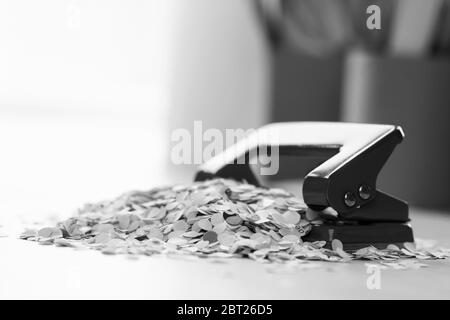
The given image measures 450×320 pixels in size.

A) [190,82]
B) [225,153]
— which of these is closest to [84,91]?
[190,82]

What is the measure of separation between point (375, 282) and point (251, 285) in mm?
129

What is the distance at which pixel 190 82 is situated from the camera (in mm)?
2799

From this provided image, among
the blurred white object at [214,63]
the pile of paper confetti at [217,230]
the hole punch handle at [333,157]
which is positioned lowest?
the pile of paper confetti at [217,230]

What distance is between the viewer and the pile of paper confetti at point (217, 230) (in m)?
0.91

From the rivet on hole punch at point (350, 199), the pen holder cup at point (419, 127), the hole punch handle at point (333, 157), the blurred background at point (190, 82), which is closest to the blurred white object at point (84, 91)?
the blurred background at point (190, 82)

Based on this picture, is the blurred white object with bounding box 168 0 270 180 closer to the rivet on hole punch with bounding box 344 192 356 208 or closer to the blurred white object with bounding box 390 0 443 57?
the blurred white object with bounding box 390 0 443 57

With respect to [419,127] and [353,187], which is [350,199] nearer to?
[353,187]

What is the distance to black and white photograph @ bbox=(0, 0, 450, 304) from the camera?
81 centimetres

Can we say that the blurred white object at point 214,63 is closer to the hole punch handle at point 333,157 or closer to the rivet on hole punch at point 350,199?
the hole punch handle at point 333,157

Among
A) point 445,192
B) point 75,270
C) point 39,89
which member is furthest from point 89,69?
point 75,270

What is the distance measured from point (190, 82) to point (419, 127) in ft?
4.03

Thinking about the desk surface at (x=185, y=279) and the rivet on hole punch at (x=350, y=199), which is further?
the rivet on hole punch at (x=350, y=199)

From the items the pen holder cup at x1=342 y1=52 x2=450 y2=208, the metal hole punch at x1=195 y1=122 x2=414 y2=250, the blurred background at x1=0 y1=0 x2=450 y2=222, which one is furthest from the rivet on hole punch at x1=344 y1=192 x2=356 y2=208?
the pen holder cup at x1=342 y1=52 x2=450 y2=208

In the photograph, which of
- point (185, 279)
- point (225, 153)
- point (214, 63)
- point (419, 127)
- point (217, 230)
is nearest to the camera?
point (185, 279)
